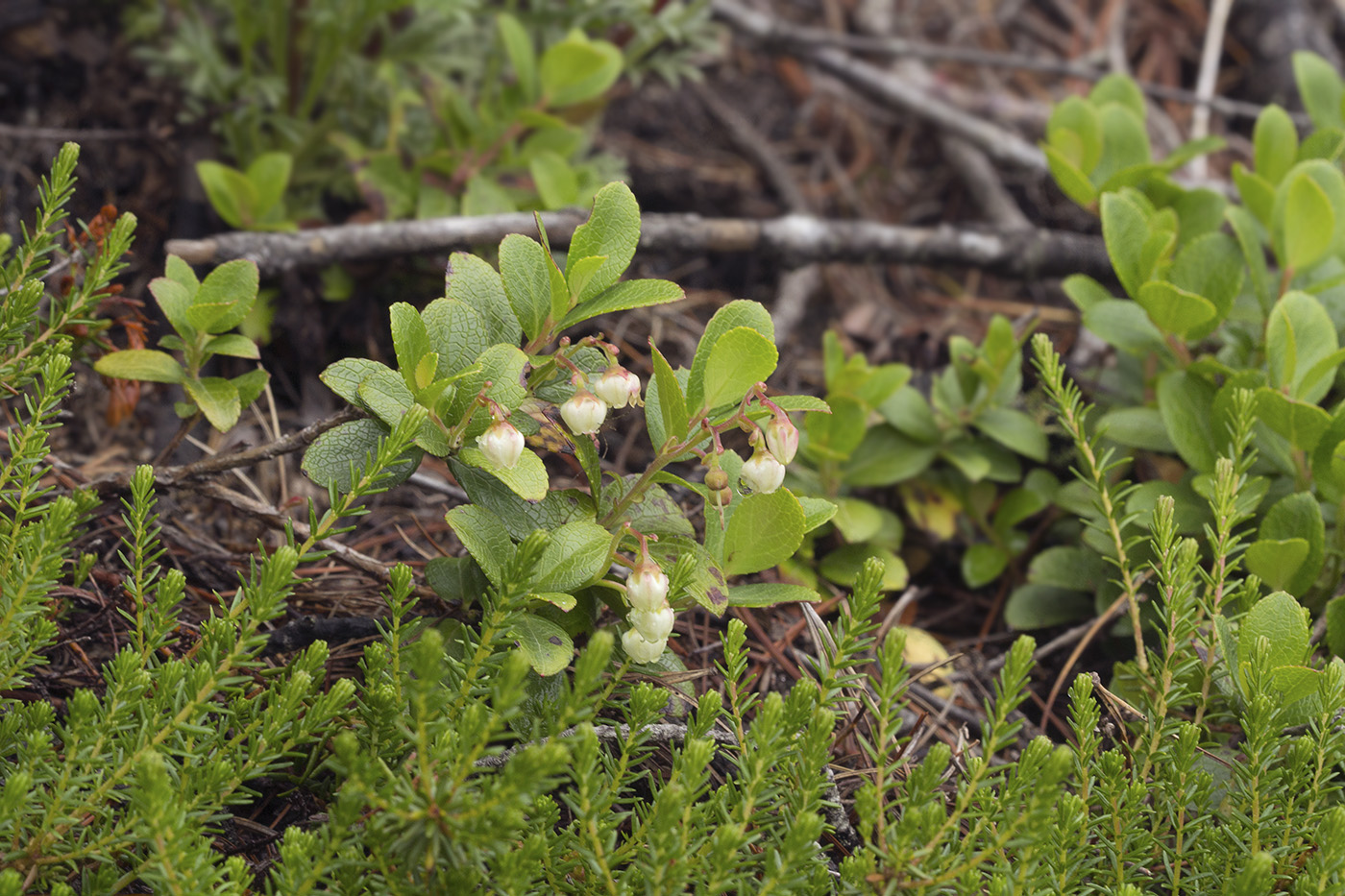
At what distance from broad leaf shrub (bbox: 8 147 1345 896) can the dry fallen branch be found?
729 mm

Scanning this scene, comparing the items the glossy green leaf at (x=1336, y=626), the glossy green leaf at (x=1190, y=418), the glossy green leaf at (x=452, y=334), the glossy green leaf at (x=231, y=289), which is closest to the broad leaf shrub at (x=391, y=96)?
the glossy green leaf at (x=231, y=289)

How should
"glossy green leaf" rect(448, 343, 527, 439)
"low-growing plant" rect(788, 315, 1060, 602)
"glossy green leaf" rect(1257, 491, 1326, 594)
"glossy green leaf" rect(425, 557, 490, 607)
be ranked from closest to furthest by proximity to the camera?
"glossy green leaf" rect(448, 343, 527, 439), "glossy green leaf" rect(425, 557, 490, 607), "glossy green leaf" rect(1257, 491, 1326, 594), "low-growing plant" rect(788, 315, 1060, 602)

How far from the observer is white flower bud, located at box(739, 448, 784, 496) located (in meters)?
1.45

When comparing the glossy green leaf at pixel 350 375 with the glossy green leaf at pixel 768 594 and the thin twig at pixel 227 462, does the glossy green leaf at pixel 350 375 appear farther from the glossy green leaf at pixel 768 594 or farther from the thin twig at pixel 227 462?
the glossy green leaf at pixel 768 594

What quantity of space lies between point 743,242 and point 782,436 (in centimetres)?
154

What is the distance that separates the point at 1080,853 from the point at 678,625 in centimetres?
88

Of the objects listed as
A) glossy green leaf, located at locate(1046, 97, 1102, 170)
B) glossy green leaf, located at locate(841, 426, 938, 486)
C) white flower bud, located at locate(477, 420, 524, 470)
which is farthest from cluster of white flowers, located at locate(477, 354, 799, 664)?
glossy green leaf, located at locate(1046, 97, 1102, 170)

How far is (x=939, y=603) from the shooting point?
2.51 m

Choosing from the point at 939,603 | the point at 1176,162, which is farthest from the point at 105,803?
the point at 1176,162

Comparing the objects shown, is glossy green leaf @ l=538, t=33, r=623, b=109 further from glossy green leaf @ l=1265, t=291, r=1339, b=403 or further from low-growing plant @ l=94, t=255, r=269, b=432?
glossy green leaf @ l=1265, t=291, r=1339, b=403

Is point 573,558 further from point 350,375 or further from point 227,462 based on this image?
point 227,462

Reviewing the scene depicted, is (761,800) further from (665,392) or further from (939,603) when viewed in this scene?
(939,603)

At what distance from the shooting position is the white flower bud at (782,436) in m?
1.44

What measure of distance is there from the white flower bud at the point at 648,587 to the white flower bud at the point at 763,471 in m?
0.21
